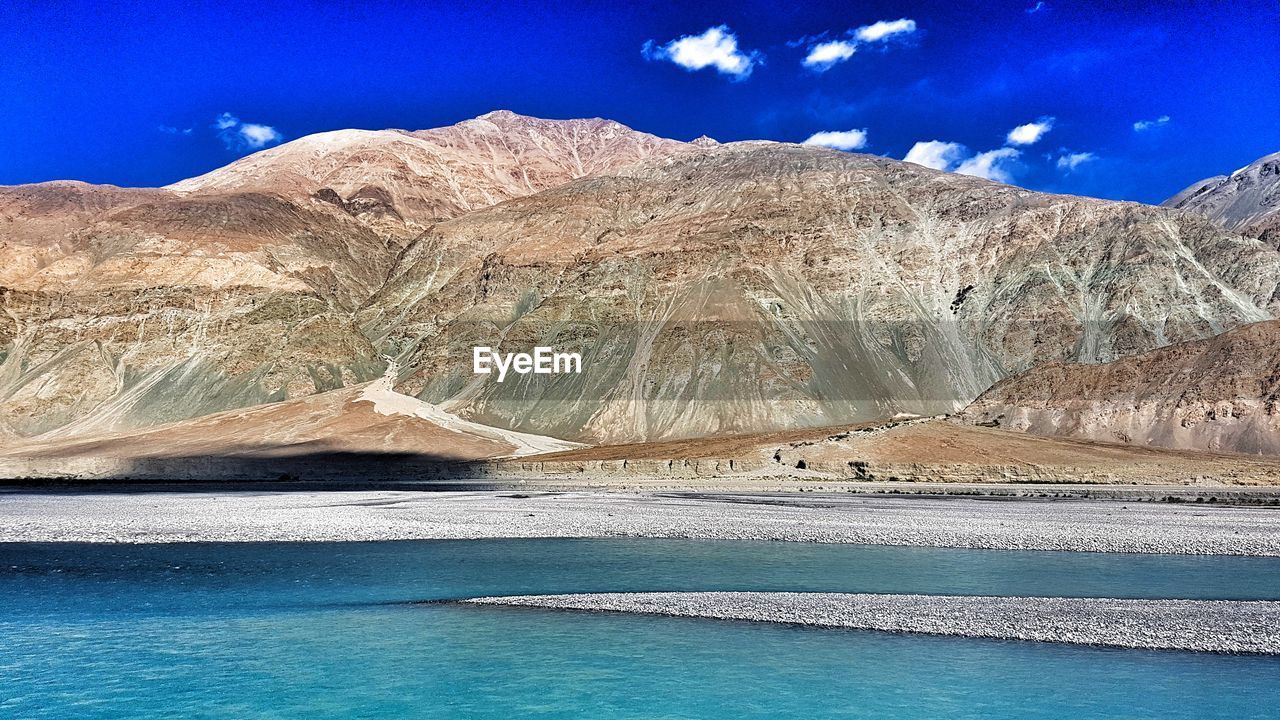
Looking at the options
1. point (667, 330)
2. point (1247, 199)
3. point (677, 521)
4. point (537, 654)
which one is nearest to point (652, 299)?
point (667, 330)

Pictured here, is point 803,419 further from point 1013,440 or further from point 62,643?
point 62,643

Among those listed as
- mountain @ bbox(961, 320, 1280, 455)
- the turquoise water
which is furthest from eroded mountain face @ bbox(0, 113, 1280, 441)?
the turquoise water

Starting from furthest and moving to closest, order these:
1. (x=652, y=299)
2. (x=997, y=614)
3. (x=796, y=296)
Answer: (x=796, y=296)
(x=652, y=299)
(x=997, y=614)

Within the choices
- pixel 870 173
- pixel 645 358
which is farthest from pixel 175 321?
pixel 870 173

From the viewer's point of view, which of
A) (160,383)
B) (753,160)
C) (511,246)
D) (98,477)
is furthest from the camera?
(753,160)

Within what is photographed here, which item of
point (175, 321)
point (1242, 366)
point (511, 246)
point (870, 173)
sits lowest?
point (1242, 366)

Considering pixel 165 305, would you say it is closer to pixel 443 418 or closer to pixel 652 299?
pixel 443 418
